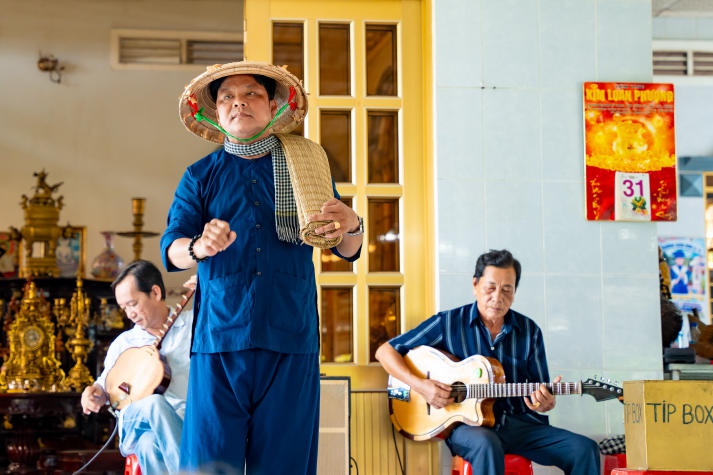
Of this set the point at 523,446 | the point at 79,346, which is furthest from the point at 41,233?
the point at 523,446

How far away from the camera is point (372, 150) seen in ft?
15.7

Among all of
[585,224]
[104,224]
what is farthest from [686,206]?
[104,224]

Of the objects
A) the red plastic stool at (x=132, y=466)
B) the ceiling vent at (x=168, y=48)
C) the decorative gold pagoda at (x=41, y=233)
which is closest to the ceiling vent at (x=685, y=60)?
the ceiling vent at (x=168, y=48)

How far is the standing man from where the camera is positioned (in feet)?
7.57

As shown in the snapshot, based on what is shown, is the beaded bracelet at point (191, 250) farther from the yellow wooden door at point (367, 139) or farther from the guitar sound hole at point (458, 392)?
the yellow wooden door at point (367, 139)

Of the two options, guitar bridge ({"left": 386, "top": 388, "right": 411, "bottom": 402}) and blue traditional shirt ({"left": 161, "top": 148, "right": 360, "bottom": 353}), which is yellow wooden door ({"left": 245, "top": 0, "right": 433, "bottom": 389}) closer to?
guitar bridge ({"left": 386, "top": 388, "right": 411, "bottom": 402})

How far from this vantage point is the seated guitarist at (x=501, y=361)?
3932mm

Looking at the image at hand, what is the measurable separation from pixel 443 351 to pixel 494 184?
895mm

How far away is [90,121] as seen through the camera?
9.01 m

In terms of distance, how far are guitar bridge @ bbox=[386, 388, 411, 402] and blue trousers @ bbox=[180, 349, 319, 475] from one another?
1.93m

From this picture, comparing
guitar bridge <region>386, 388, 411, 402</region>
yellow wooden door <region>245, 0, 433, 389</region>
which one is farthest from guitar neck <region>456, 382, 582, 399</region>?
yellow wooden door <region>245, 0, 433, 389</region>

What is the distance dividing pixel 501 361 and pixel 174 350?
1.33 metres

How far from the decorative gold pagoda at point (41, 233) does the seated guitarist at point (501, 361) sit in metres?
4.23

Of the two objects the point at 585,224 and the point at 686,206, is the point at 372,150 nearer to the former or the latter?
the point at 585,224
